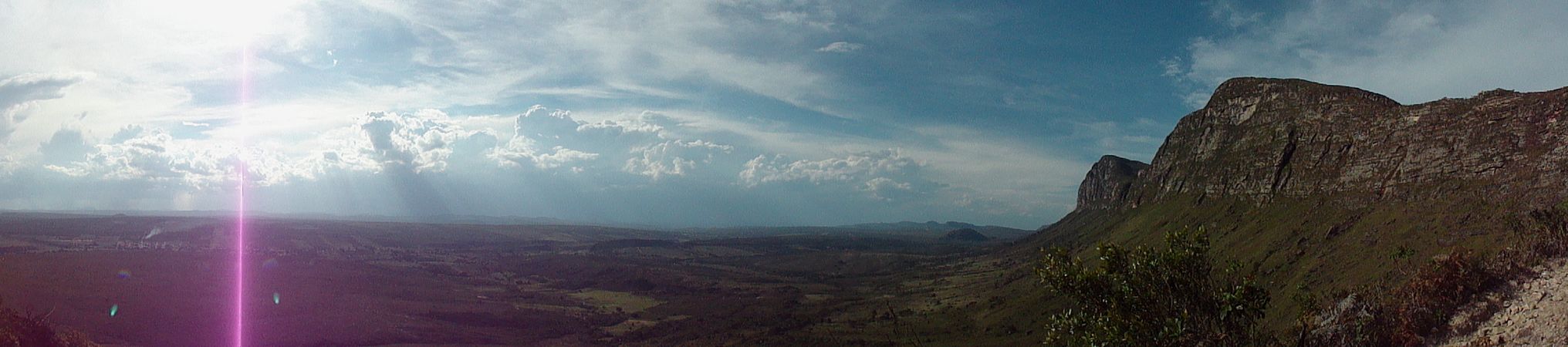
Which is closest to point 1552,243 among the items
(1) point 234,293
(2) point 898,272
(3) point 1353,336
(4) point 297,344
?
A: (3) point 1353,336

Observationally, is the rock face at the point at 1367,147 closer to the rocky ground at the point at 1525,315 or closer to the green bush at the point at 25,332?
the rocky ground at the point at 1525,315

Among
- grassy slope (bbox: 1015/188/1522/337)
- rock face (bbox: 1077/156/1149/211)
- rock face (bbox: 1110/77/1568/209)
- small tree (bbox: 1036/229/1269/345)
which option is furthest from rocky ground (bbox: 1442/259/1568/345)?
rock face (bbox: 1077/156/1149/211)

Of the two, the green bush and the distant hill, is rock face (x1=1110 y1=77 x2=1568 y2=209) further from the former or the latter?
the green bush

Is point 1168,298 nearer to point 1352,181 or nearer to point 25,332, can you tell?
point 25,332

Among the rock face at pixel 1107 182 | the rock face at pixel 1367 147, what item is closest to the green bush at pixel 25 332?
the rock face at pixel 1367 147

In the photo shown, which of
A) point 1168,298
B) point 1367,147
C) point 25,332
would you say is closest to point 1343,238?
point 1367,147

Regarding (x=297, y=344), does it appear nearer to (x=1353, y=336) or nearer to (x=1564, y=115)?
(x=1353, y=336)
